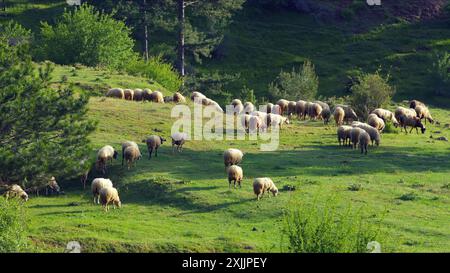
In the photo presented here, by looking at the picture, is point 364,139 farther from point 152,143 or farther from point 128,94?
point 128,94

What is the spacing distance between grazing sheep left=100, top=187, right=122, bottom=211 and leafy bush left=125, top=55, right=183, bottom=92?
31.8m

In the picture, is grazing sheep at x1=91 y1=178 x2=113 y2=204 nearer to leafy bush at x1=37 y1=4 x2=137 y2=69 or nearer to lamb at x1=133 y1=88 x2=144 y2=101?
lamb at x1=133 y1=88 x2=144 y2=101

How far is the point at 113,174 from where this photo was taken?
35.0 meters

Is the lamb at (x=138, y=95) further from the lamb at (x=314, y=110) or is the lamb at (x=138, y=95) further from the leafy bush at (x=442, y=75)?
the leafy bush at (x=442, y=75)

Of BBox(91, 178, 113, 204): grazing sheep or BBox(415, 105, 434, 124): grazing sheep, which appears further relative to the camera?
BBox(415, 105, 434, 124): grazing sheep

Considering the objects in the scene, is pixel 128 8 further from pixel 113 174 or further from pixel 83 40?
pixel 113 174

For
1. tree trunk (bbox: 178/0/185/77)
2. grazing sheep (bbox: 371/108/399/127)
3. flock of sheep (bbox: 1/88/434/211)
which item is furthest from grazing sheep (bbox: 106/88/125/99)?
tree trunk (bbox: 178/0/185/77)

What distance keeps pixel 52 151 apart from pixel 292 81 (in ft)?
108

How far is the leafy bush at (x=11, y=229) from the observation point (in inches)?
872

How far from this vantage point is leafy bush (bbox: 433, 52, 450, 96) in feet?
244

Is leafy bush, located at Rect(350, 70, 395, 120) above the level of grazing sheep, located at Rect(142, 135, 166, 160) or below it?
above

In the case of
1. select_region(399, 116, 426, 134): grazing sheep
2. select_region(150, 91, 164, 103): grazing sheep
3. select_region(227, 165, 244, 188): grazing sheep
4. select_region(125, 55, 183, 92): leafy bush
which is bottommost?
select_region(227, 165, 244, 188): grazing sheep

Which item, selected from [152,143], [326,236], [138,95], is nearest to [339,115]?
[138,95]
